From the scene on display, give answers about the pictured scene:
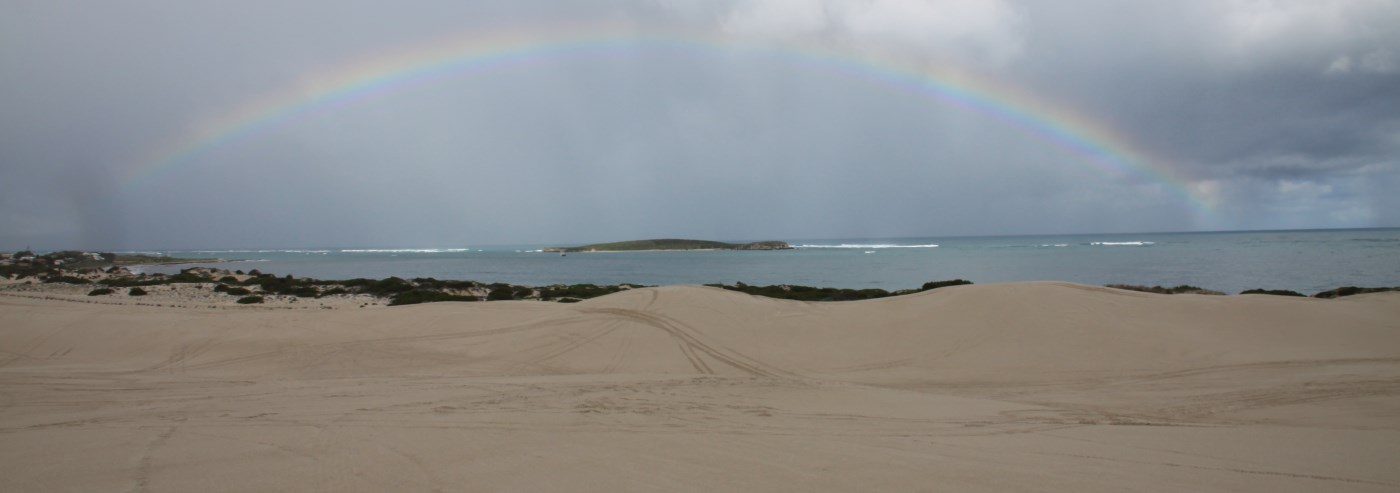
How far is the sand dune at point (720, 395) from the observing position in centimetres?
499

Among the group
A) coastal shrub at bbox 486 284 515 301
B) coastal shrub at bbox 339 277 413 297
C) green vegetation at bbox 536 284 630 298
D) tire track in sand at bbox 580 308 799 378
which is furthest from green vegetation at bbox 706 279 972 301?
coastal shrub at bbox 339 277 413 297

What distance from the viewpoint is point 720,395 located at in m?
8.98

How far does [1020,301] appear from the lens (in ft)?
48.0

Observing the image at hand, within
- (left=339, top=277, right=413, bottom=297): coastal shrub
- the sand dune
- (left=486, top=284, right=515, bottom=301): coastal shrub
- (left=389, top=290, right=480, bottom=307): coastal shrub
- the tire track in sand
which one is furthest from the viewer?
(left=339, top=277, right=413, bottom=297): coastal shrub

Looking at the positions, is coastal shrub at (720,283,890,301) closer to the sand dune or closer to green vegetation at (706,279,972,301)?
green vegetation at (706,279,972,301)

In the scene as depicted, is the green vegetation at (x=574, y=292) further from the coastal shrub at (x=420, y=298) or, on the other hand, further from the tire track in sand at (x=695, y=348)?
the tire track in sand at (x=695, y=348)

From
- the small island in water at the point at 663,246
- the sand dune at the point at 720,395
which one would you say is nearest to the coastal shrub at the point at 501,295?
the sand dune at the point at 720,395

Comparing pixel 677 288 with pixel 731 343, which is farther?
pixel 677 288

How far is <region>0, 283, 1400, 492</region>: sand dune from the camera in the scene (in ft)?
16.4

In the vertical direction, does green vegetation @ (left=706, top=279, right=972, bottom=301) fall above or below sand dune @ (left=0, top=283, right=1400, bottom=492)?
above

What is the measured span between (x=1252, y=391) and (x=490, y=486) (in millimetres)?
10040

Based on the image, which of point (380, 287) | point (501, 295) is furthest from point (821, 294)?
point (380, 287)

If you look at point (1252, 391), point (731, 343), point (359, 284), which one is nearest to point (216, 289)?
point (359, 284)

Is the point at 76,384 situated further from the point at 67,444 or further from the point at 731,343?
the point at 731,343
